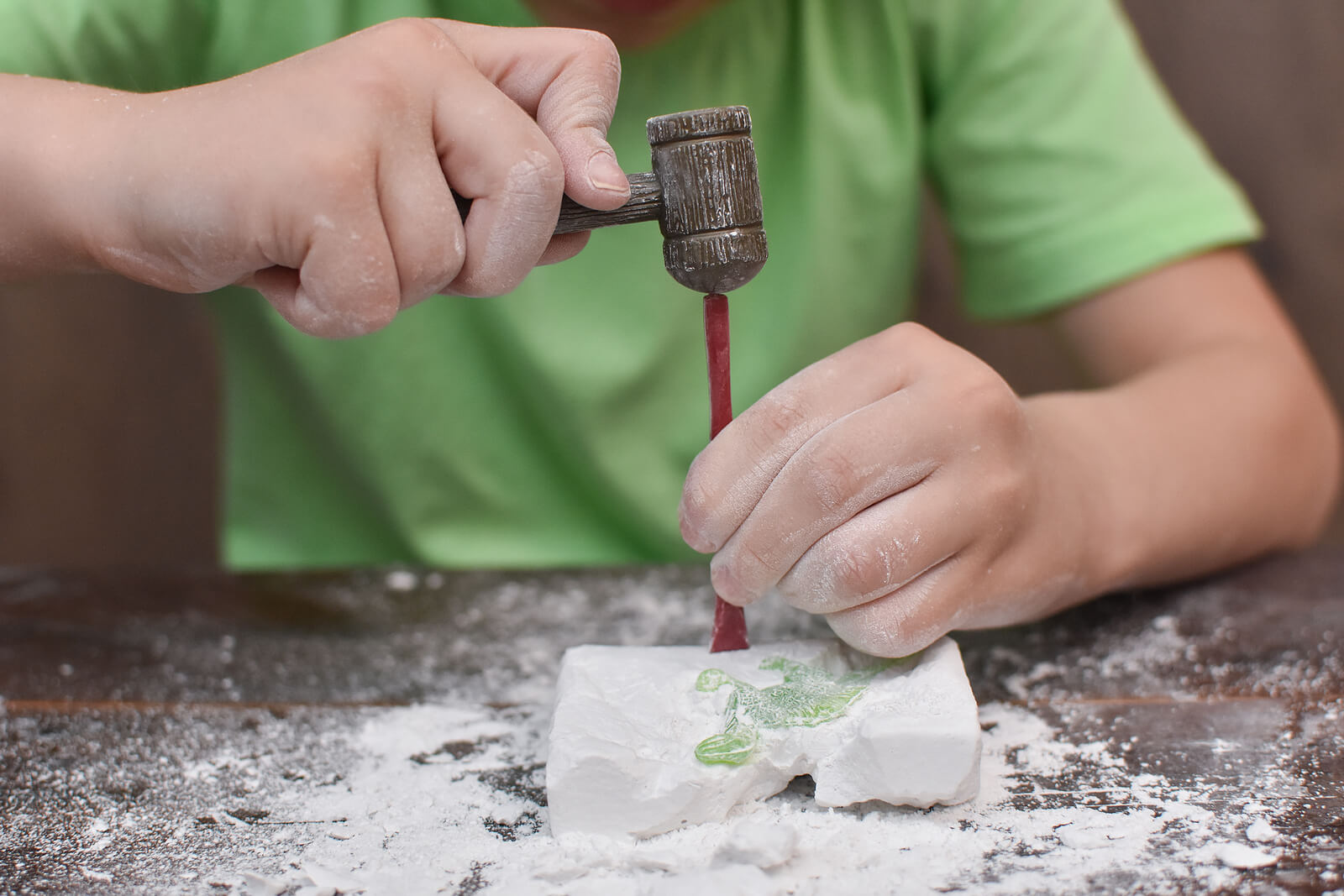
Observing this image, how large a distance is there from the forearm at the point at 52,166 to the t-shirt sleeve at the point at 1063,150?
31.2 inches

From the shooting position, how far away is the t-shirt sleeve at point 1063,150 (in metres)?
1.04

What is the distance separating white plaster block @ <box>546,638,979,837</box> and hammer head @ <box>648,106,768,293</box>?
0.25 metres

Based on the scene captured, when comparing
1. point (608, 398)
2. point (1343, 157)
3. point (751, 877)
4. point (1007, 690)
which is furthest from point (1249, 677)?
point (1343, 157)

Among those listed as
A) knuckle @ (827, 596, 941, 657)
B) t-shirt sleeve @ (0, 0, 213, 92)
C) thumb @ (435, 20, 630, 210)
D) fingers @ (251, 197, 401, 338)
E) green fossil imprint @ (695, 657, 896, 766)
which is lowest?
green fossil imprint @ (695, 657, 896, 766)

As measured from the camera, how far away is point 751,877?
0.53 m

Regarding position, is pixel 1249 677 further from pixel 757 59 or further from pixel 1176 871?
pixel 757 59

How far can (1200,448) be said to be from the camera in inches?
34.3

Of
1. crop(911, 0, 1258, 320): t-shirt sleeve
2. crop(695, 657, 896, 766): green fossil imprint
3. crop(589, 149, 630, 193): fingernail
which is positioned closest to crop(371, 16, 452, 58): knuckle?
crop(589, 149, 630, 193): fingernail

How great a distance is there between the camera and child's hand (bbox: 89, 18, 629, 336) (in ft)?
1.82

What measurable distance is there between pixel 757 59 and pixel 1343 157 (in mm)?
1016

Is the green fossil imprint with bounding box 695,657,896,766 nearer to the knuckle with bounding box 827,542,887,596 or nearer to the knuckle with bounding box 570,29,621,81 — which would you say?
the knuckle with bounding box 827,542,887,596

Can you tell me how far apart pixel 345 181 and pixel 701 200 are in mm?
193

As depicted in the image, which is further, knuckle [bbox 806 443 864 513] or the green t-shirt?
the green t-shirt

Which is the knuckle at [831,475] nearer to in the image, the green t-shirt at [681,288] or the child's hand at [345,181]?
the child's hand at [345,181]
